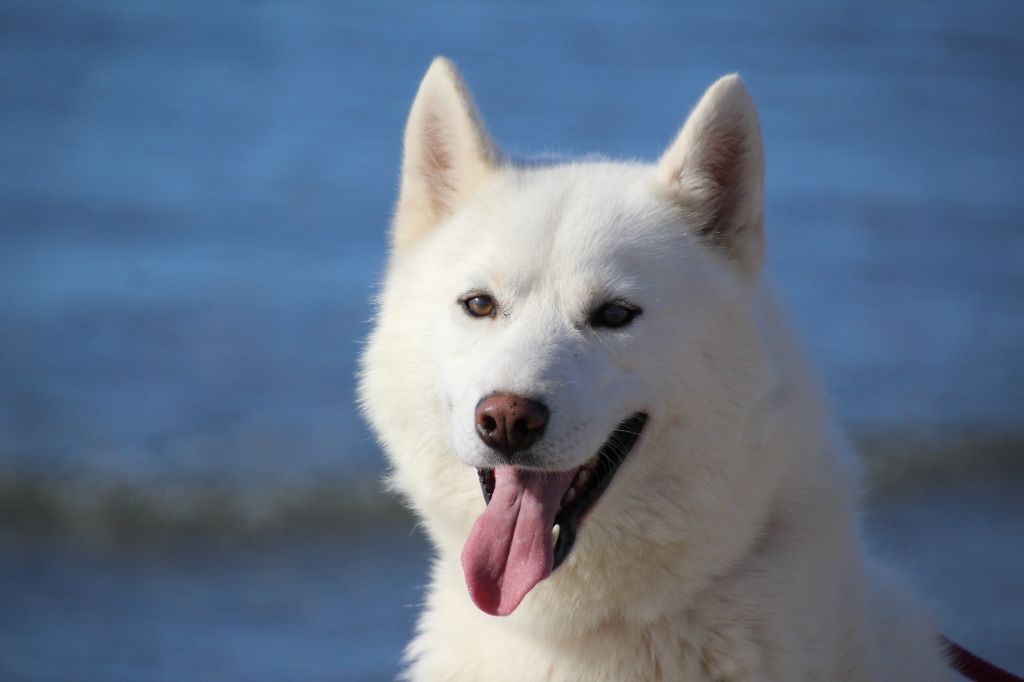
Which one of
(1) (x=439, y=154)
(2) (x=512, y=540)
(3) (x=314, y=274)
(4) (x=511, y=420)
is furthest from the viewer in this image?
(3) (x=314, y=274)

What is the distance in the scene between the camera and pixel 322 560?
26.0ft

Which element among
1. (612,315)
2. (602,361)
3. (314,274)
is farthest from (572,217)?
(314,274)

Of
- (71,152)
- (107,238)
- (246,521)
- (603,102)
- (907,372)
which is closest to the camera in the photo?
(246,521)

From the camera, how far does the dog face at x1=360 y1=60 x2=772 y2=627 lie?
3.14 meters

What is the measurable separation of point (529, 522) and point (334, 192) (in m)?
11.8

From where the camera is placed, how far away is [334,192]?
14.6 metres

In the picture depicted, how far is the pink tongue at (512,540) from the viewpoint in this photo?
10.4 ft

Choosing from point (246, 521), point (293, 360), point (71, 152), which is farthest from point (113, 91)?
point (246, 521)

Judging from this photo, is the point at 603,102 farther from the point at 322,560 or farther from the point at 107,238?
the point at 322,560

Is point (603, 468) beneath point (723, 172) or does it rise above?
beneath

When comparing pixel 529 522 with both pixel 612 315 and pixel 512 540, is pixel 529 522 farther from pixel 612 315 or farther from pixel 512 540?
pixel 612 315

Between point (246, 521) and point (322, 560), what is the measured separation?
1.04 meters

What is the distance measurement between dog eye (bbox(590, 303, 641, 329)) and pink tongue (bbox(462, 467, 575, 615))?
0.41 metres

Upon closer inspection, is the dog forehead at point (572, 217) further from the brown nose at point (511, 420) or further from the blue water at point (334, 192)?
the blue water at point (334, 192)
